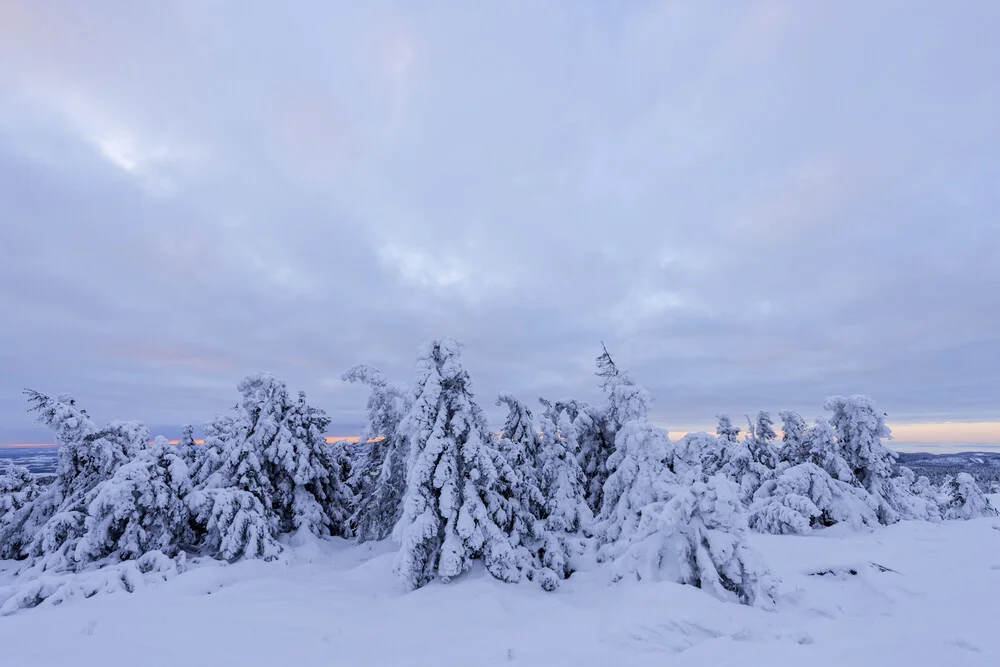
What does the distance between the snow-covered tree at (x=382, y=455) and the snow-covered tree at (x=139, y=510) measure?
7.57m

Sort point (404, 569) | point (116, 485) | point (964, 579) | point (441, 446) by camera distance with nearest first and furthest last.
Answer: point (964, 579) → point (404, 569) → point (441, 446) → point (116, 485)

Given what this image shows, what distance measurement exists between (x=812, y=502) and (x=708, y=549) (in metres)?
13.4

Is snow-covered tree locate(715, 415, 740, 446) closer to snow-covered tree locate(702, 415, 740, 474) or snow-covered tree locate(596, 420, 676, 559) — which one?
snow-covered tree locate(702, 415, 740, 474)

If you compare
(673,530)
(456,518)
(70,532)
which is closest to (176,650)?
(456,518)

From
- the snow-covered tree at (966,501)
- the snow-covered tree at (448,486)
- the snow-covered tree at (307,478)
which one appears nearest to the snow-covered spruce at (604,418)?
the snow-covered tree at (448,486)

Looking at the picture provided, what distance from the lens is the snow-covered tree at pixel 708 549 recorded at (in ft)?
32.4

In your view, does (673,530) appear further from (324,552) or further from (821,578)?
(324,552)

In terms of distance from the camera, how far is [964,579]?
34.6ft

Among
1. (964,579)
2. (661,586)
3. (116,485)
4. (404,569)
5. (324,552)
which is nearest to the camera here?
(661,586)

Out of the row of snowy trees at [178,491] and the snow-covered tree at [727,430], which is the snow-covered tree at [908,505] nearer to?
the snow-covered tree at [727,430]

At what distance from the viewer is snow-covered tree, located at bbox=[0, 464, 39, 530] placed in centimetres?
1959

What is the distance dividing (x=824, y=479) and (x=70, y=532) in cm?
3253

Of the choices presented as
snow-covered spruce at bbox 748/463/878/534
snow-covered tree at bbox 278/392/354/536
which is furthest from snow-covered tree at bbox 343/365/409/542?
snow-covered spruce at bbox 748/463/878/534

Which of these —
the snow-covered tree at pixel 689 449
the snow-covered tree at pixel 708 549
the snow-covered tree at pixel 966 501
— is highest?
the snow-covered tree at pixel 689 449
